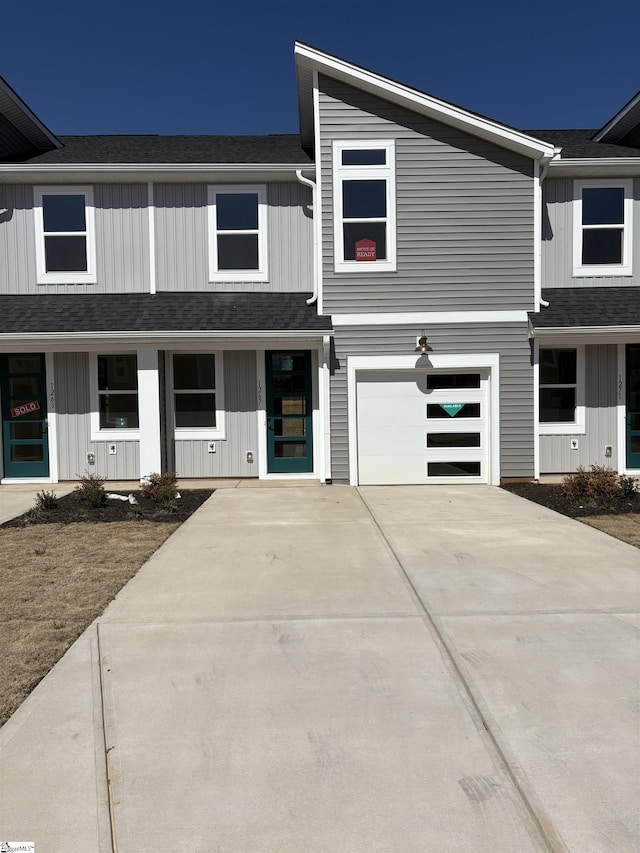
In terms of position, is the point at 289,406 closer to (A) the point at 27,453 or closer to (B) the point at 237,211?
(B) the point at 237,211

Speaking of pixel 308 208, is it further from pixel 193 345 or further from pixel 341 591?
pixel 341 591

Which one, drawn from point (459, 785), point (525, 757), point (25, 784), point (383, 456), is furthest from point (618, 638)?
point (383, 456)

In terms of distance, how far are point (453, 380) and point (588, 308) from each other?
262 cm

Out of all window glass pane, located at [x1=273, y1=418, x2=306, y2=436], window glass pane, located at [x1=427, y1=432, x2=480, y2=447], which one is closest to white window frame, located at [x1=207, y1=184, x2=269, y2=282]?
window glass pane, located at [x1=273, y1=418, x2=306, y2=436]

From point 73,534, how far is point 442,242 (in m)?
7.51

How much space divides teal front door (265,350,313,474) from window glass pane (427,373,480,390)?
225 centimetres

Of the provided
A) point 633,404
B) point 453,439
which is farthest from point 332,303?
point 633,404

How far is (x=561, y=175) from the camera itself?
11023 mm

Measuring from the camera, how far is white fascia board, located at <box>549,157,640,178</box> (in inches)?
418

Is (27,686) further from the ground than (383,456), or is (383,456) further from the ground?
(383,456)

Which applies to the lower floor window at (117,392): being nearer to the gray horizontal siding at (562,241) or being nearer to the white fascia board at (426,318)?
the white fascia board at (426,318)

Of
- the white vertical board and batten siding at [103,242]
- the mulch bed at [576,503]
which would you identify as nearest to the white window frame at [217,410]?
the white vertical board and batten siding at [103,242]

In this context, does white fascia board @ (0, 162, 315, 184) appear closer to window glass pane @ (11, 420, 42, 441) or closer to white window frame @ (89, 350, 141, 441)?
white window frame @ (89, 350, 141, 441)

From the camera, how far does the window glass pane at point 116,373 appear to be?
11.3 metres
